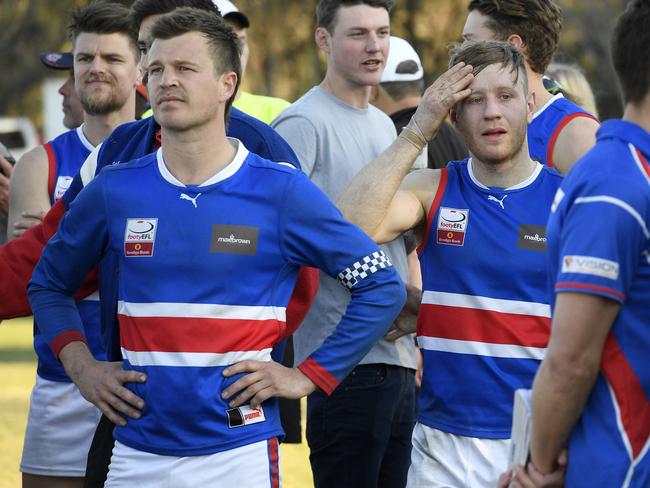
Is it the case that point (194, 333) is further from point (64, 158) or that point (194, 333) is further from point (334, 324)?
point (64, 158)

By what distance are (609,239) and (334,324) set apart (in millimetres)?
3050

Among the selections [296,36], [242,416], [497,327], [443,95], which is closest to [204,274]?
[242,416]

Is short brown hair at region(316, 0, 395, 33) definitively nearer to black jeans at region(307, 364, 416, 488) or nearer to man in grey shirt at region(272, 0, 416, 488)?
man in grey shirt at region(272, 0, 416, 488)

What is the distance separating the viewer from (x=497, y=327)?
15.3 feet

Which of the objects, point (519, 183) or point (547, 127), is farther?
point (547, 127)

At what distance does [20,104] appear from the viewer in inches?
1825

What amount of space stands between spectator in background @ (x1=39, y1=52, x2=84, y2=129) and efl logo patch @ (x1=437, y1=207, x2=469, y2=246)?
10.9 feet

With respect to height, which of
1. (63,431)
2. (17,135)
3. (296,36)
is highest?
(296,36)

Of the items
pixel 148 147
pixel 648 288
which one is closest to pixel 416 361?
pixel 148 147

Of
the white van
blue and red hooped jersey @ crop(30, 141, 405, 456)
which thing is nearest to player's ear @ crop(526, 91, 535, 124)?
blue and red hooped jersey @ crop(30, 141, 405, 456)

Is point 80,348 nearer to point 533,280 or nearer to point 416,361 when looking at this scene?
point 533,280

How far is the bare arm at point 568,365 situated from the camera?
9.96 ft

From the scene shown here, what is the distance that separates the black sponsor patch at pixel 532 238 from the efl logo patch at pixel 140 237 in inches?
52.7

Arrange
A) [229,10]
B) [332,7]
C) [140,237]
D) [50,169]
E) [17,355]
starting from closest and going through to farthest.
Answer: [140,237] < [50,169] < [229,10] < [332,7] < [17,355]
